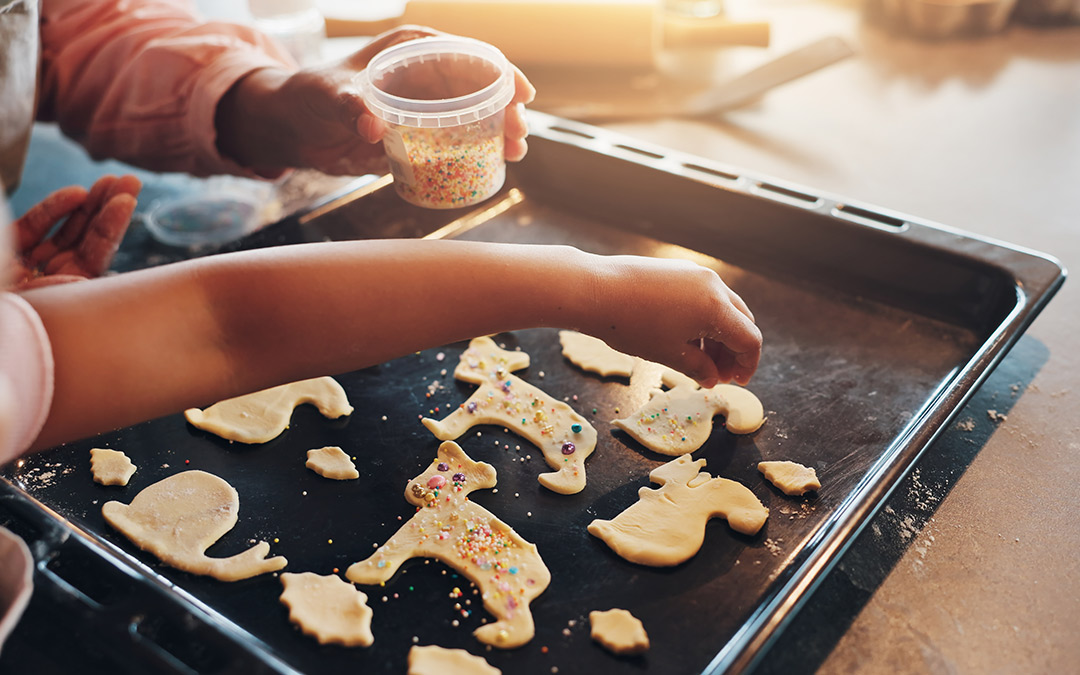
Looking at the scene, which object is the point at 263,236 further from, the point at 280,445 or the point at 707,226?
the point at 707,226

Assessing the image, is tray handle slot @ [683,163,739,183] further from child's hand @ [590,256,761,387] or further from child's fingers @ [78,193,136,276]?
child's fingers @ [78,193,136,276]

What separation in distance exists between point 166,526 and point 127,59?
29.7 inches

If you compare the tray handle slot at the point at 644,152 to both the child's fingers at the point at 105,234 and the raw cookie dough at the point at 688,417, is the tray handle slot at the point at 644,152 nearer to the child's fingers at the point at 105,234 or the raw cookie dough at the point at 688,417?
the raw cookie dough at the point at 688,417

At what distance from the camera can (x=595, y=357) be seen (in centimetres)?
93

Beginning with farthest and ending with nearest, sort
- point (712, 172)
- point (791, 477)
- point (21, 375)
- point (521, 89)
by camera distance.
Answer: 1. point (712, 172)
2. point (521, 89)
3. point (791, 477)
4. point (21, 375)

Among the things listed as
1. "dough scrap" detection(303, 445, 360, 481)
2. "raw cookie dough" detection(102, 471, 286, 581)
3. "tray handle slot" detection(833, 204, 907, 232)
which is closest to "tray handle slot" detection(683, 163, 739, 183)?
"tray handle slot" detection(833, 204, 907, 232)

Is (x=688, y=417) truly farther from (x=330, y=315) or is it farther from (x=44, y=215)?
(x=44, y=215)

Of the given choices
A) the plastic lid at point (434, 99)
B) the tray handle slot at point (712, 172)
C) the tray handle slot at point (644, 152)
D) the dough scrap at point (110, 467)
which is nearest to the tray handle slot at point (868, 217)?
the tray handle slot at point (712, 172)

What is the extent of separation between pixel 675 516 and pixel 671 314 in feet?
0.59

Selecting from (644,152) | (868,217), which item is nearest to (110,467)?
(644,152)

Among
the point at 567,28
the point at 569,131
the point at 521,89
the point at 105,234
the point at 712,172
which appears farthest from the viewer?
the point at 567,28

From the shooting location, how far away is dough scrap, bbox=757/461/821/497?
761 millimetres

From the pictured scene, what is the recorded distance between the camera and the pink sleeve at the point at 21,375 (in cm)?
52

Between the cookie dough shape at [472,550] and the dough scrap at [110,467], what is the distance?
26cm
